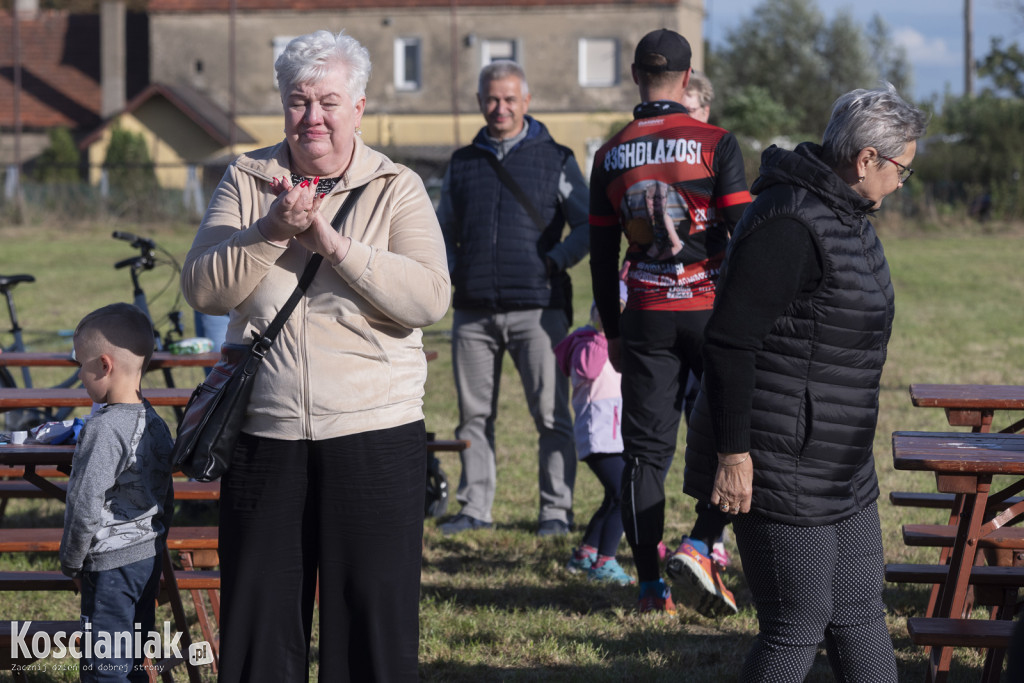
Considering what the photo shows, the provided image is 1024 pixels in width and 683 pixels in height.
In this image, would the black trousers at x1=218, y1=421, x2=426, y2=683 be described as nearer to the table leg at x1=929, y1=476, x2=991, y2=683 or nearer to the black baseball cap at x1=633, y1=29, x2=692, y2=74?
the table leg at x1=929, y1=476, x2=991, y2=683

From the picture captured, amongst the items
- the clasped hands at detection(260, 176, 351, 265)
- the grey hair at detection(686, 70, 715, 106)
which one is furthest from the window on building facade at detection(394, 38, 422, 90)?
the clasped hands at detection(260, 176, 351, 265)

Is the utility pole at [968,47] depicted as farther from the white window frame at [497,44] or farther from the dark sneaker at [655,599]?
the dark sneaker at [655,599]

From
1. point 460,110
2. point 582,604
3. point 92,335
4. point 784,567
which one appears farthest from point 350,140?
point 460,110

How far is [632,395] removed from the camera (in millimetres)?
4461

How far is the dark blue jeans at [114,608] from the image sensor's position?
3201 millimetres

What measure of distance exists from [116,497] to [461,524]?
2.99 meters

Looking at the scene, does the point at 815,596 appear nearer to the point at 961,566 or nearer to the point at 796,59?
the point at 961,566

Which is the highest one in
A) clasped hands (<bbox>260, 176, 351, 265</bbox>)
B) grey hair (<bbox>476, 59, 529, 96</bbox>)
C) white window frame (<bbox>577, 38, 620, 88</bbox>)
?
white window frame (<bbox>577, 38, 620, 88</bbox>)

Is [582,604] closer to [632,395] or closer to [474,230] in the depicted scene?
[632,395]

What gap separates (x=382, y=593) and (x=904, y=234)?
23.5 meters

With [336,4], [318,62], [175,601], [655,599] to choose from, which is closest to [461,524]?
[655,599]

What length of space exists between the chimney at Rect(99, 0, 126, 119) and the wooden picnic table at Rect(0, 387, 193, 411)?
3698 cm

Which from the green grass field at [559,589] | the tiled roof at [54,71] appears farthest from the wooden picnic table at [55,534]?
the tiled roof at [54,71]

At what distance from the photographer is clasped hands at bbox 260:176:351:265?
107 inches
